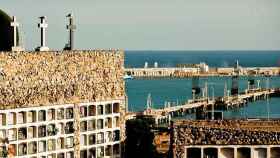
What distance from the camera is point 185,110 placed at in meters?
97.1

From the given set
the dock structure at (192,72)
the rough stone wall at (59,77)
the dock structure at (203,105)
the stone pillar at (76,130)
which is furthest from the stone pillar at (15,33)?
the dock structure at (192,72)

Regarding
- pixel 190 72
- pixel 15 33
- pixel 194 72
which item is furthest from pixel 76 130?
pixel 190 72

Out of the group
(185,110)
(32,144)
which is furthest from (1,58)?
(185,110)

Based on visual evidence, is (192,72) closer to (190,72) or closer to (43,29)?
(190,72)

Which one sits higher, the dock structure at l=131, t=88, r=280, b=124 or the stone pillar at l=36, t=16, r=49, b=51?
the stone pillar at l=36, t=16, r=49, b=51

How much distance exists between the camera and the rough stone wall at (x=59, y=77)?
24203 millimetres

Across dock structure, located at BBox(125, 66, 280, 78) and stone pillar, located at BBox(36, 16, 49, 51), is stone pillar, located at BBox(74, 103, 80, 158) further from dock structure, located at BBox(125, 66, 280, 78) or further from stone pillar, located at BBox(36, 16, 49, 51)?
dock structure, located at BBox(125, 66, 280, 78)

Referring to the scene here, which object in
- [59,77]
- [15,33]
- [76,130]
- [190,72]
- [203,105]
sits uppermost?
[15,33]

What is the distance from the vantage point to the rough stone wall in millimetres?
24203

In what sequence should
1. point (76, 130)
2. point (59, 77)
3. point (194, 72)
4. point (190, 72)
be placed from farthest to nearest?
point (190, 72)
point (194, 72)
point (76, 130)
point (59, 77)

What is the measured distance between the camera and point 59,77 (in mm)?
25750

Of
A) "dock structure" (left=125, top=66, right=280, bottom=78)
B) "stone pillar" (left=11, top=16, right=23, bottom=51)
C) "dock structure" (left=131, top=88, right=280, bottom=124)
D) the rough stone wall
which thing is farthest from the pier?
"stone pillar" (left=11, top=16, right=23, bottom=51)

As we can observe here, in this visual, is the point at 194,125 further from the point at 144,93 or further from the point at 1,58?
the point at 144,93

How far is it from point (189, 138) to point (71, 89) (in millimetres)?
4454
